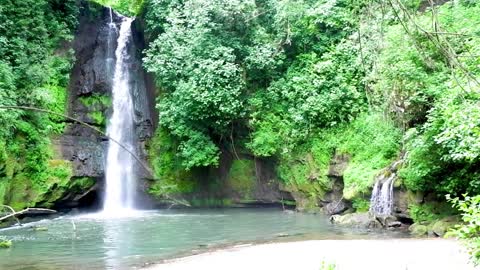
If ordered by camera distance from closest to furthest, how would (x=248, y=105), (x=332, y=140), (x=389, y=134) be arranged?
1. (x=389, y=134)
2. (x=332, y=140)
3. (x=248, y=105)

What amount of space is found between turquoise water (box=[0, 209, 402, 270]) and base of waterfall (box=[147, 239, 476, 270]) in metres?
1.12

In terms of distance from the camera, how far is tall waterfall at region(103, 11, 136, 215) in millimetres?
19531

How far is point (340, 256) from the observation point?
9078mm

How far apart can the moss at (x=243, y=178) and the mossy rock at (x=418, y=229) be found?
858cm

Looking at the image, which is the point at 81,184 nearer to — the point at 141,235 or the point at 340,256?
the point at 141,235

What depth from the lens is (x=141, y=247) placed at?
37.2 ft

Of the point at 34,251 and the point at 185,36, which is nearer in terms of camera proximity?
the point at 34,251

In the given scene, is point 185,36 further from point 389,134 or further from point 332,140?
point 389,134

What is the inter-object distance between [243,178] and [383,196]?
297 inches

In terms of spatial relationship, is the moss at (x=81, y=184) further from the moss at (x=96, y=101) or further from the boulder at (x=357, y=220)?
the boulder at (x=357, y=220)

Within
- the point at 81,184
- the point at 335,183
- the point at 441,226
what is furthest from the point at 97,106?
the point at 441,226

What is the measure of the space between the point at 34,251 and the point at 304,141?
414 inches

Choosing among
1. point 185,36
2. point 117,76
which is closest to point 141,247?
point 185,36

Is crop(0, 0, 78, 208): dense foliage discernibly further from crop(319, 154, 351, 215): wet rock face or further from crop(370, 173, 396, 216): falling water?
crop(370, 173, 396, 216): falling water
